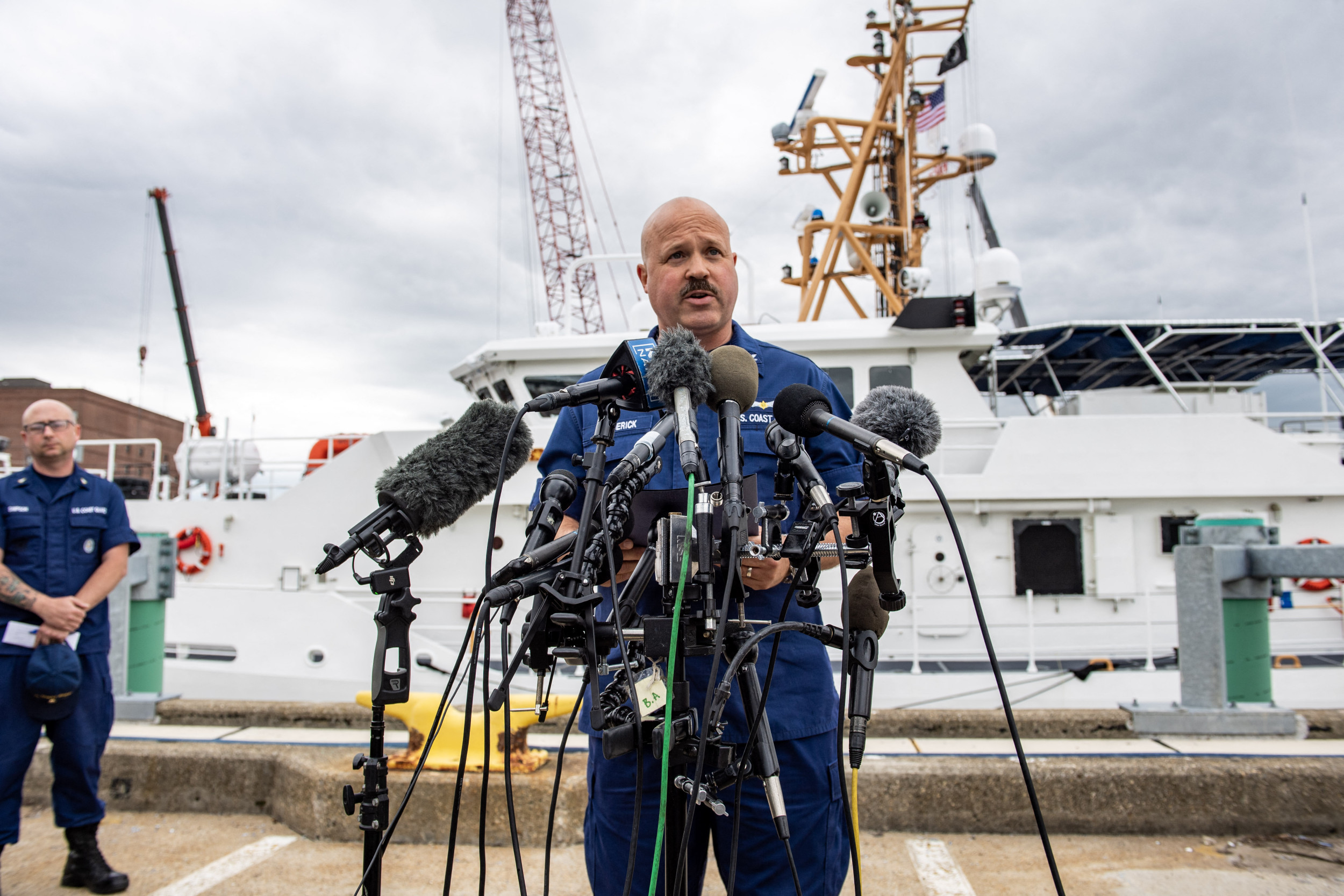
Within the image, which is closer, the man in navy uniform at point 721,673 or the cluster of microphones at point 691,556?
the cluster of microphones at point 691,556

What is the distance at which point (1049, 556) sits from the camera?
21.2ft

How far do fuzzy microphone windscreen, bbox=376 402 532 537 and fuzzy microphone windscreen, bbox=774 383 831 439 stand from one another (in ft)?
1.85

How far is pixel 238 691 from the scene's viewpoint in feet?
20.9

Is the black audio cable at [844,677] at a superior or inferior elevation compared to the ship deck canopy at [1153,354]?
inferior

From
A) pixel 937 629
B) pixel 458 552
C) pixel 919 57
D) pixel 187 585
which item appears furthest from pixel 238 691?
pixel 919 57

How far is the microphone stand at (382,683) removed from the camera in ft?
5.05

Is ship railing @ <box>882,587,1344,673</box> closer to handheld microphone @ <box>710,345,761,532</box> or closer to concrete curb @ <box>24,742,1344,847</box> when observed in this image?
concrete curb @ <box>24,742,1344,847</box>

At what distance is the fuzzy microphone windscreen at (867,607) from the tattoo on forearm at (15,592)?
2845mm

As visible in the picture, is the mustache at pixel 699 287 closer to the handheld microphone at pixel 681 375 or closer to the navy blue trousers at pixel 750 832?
the handheld microphone at pixel 681 375

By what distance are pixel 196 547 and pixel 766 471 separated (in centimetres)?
735

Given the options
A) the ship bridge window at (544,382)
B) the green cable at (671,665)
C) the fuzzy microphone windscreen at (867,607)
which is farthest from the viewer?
the ship bridge window at (544,382)

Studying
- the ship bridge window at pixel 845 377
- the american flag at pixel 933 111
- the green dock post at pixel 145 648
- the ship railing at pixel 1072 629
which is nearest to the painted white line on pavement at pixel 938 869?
the ship railing at pixel 1072 629

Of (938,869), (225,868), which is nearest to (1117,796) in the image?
(938,869)

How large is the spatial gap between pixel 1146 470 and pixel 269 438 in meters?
8.09
